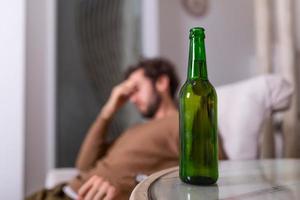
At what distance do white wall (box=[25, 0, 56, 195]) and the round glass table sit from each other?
4.30 ft

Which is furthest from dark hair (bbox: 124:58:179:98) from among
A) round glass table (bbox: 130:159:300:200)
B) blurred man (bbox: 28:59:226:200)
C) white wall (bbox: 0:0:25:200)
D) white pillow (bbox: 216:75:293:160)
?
round glass table (bbox: 130:159:300:200)

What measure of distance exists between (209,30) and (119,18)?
0.66 metres

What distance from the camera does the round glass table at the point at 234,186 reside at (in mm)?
547

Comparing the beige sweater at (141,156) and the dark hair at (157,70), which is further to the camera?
the dark hair at (157,70)

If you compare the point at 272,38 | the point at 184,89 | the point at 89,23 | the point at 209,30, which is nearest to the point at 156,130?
the point at 184,89

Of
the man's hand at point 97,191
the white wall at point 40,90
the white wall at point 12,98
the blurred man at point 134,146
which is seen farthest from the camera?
the white wall at point 40,90

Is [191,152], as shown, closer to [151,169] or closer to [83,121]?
[151,169]

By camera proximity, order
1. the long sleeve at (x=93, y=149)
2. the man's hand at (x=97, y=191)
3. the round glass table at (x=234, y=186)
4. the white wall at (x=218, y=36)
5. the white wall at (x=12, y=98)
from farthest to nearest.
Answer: the white wall at (x=218, y=36)
the white wall at (x=12, y=98)
the long sleeve at (x=93, y=149)
the man's hand at (x=97, y=191)
the round glass table at (x=234, y=186)

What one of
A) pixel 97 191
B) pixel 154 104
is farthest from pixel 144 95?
pixel 97 191

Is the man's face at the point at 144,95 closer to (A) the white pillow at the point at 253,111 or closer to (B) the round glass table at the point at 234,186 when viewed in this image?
(A) the white pillow at the point at 253,111

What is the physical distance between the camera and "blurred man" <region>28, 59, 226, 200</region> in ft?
3.92

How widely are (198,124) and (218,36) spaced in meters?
1.97

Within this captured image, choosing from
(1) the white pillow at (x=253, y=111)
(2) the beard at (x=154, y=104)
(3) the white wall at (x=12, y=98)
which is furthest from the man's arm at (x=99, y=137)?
(1) the white pillow at (x=253, y=111)

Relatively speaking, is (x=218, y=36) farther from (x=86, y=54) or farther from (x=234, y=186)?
(x=234, y=186)
